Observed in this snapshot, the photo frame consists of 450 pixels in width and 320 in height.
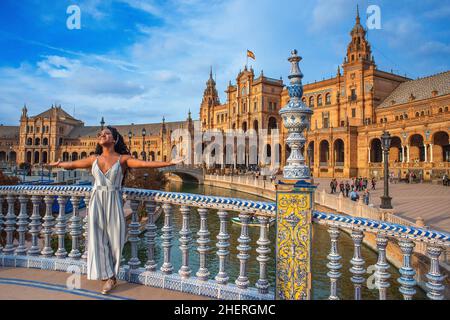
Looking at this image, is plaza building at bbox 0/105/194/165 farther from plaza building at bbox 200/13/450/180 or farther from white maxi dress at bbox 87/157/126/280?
white maxi dress at bbox 87/157/126/280

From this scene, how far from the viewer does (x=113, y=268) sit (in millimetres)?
4250

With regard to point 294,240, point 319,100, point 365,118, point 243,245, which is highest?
point 319,100

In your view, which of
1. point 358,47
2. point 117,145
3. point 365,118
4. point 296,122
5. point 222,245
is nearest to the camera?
point 296,122

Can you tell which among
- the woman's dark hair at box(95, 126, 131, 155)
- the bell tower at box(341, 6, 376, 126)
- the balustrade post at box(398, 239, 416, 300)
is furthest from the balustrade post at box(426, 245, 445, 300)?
the bell tower at box(341, 6, 376, 126)

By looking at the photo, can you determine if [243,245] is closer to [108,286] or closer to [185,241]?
[185,241]

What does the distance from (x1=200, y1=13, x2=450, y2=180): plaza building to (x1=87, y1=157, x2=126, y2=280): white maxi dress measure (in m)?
27.2

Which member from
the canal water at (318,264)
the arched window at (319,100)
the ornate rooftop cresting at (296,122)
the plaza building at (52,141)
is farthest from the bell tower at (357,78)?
the plaza building at (52,141)

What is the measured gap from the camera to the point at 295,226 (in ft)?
11.6

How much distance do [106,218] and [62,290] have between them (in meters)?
1.17

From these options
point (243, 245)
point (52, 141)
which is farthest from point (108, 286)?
point (52, 141)

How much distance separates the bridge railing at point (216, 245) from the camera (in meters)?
3.19

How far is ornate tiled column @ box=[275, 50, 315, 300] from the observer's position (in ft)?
11.4
